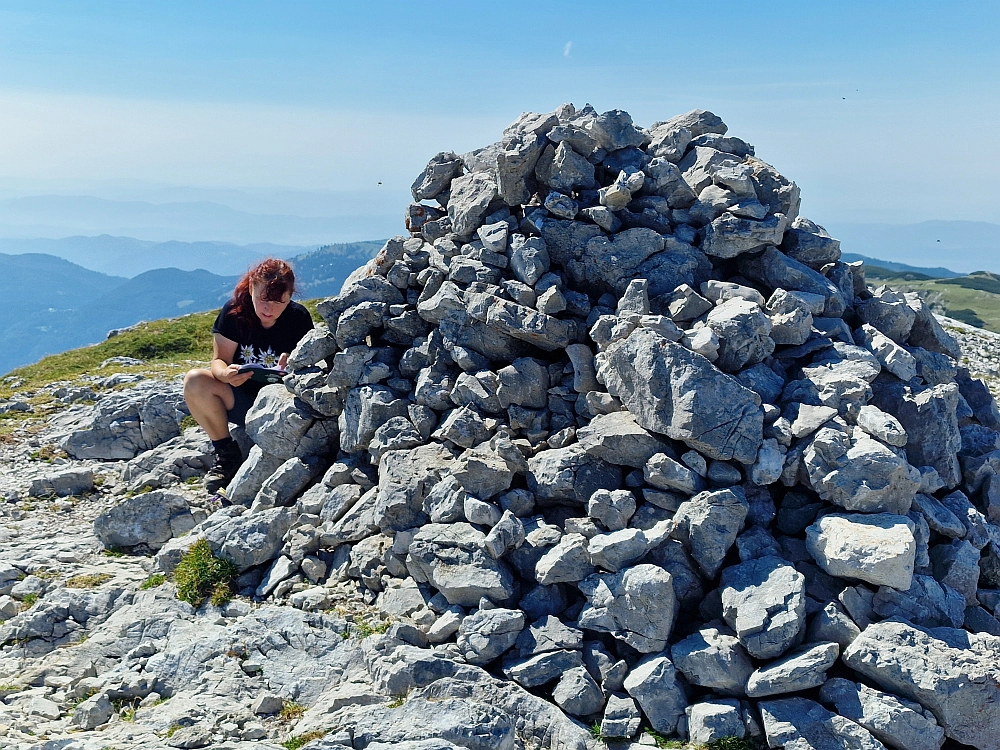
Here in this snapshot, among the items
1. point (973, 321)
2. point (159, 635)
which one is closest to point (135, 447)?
point (159, 635)

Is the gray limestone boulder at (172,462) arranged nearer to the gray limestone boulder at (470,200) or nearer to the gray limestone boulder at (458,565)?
the gray limestone boulder at (458,565)

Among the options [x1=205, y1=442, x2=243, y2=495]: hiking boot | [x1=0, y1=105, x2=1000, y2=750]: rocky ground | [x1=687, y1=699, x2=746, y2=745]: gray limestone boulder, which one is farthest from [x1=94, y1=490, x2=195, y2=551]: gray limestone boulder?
[x1=687, y1=699, x2=746, y2=745]: gray limestone boulder

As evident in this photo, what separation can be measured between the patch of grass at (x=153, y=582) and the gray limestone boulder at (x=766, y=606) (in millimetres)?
9249

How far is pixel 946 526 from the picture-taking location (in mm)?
11250

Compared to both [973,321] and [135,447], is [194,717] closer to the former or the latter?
[135,447]

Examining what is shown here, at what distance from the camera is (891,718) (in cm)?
892

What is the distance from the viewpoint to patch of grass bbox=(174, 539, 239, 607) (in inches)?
486

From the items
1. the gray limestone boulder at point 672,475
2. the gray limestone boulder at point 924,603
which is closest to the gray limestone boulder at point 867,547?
the gray limestone boulder at point 924,603

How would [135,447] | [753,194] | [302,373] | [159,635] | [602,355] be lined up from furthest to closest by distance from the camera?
[135,447] → [302,373] → [753,194] → [602,355] → [159,635]

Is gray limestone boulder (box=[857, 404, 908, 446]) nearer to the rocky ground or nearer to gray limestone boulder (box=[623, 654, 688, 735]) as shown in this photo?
the rocky ground

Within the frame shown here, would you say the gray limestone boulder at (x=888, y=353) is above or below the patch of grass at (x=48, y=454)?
above

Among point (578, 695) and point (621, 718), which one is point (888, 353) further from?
point (578, 695)

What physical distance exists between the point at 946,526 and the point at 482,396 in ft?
24.1

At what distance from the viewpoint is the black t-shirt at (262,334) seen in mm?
16188
